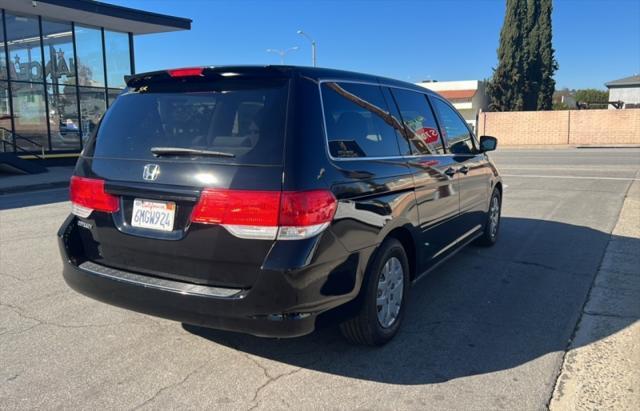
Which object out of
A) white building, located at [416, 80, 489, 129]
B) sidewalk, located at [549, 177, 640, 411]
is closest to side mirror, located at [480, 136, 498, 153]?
sidewalk, located at [549, 177, 640, 411]

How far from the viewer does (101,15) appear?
19.1 metres

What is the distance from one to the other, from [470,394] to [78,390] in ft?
7.55

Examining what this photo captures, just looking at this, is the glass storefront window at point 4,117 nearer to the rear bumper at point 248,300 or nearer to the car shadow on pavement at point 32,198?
the car shadow on pavement at point 32,198

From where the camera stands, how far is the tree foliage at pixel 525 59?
136ft

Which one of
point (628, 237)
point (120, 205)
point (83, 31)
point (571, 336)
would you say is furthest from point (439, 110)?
point (83, 31)

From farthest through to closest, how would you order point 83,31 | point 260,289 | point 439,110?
point 83,31 < point 439,110 < point 260,289

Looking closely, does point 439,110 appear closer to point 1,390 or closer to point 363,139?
point 363,139

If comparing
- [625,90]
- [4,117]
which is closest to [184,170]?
[4,117]

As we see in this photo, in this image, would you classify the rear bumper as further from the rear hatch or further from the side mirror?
the side mirror

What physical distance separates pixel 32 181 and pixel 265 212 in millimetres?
13654

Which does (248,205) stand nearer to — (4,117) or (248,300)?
(248,300)

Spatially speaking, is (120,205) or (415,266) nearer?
(120,205)

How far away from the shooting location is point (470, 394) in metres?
3.11

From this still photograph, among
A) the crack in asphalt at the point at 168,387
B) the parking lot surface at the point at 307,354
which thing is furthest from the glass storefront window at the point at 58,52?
the crack in asphalt at the point at 168,387
